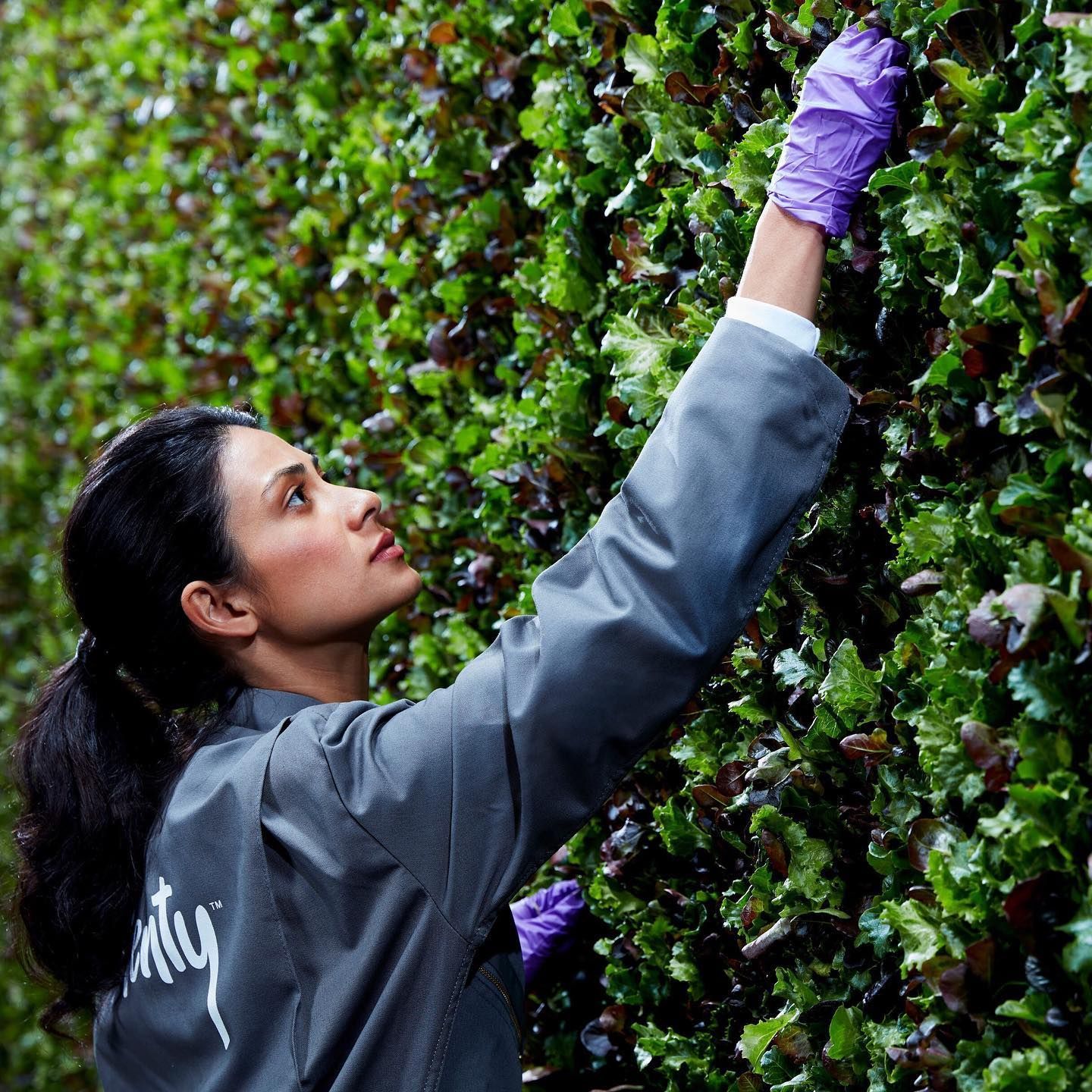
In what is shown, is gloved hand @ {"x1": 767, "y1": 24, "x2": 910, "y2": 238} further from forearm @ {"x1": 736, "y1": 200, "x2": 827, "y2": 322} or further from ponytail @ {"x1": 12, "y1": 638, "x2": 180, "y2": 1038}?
ponytail @ {"x1": 12, "y1": 638, "x2": 180, "y2": 1038}

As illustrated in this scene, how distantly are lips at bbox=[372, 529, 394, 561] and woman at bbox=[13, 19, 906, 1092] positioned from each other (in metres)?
0.01

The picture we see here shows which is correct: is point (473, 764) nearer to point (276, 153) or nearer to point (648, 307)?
point (648, 307)

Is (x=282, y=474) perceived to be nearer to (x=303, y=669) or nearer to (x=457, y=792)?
(x=303, y=669)

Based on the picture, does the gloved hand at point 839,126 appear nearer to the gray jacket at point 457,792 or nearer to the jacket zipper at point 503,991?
the gray jacket at point 457,792

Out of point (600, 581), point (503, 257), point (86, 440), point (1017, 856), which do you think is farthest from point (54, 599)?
point (1017, 856)

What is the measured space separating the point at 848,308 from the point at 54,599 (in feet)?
12.4

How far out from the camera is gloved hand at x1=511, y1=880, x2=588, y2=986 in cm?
237

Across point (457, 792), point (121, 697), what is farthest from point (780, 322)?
point (121, 697)

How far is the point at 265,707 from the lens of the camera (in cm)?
199

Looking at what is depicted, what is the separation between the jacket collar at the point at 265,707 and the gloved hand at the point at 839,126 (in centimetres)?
103

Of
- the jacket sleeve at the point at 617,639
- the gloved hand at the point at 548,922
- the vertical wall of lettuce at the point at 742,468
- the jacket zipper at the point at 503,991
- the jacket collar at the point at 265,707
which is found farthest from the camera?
the gloved hand at the point at 548,922

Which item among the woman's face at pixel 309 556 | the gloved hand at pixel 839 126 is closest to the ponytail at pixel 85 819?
the woman's face at pixel 309 556

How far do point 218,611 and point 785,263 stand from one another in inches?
41.1

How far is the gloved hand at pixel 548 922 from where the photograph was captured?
7.77ft
